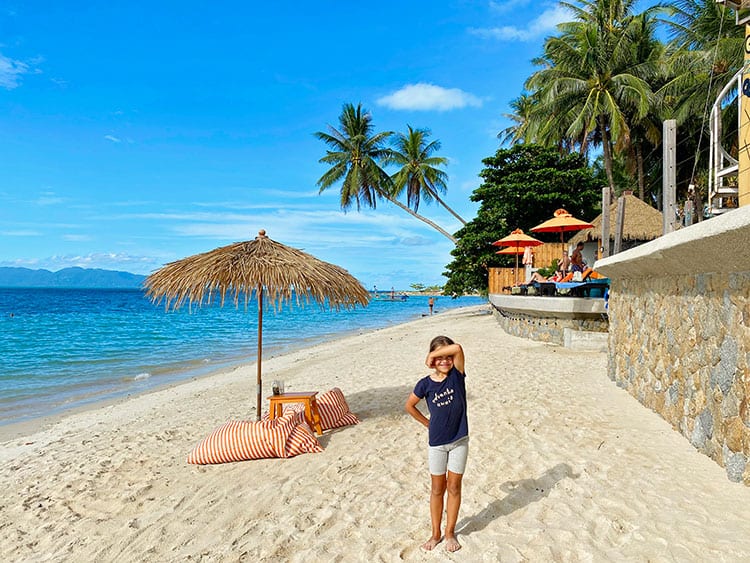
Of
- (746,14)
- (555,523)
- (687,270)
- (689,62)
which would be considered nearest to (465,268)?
A: (689,62)

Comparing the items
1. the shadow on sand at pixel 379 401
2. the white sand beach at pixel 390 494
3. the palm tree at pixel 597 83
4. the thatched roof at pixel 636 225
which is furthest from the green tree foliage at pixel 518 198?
the white sand beach at pixel 390 494

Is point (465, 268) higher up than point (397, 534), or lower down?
higher up

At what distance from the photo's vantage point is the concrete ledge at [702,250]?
10.7ft

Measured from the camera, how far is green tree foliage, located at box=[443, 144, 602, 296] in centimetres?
2084

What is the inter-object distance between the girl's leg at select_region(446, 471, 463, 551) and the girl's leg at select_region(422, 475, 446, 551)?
0.16ft

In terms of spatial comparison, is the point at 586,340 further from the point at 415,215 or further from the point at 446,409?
the point at 415,215

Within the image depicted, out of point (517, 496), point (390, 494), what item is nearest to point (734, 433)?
point (517, 496)

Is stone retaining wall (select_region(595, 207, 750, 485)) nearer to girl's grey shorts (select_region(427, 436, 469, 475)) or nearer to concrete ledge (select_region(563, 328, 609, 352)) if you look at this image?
girl's grey shorts (select_region(427, 436, 469, 475))

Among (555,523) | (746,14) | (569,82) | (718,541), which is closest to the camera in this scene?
(718,541)

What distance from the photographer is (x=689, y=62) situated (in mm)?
21188

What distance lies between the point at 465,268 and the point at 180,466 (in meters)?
18.4

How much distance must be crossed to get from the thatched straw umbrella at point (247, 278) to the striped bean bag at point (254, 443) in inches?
33.5

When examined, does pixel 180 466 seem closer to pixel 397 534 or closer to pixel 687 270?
pixel 397 534

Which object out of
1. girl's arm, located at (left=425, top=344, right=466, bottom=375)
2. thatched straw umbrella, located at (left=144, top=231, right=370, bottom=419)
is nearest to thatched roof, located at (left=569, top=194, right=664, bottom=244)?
thatched straw umbrella, located at (left=144, top=231, right=370, bottom=419)
